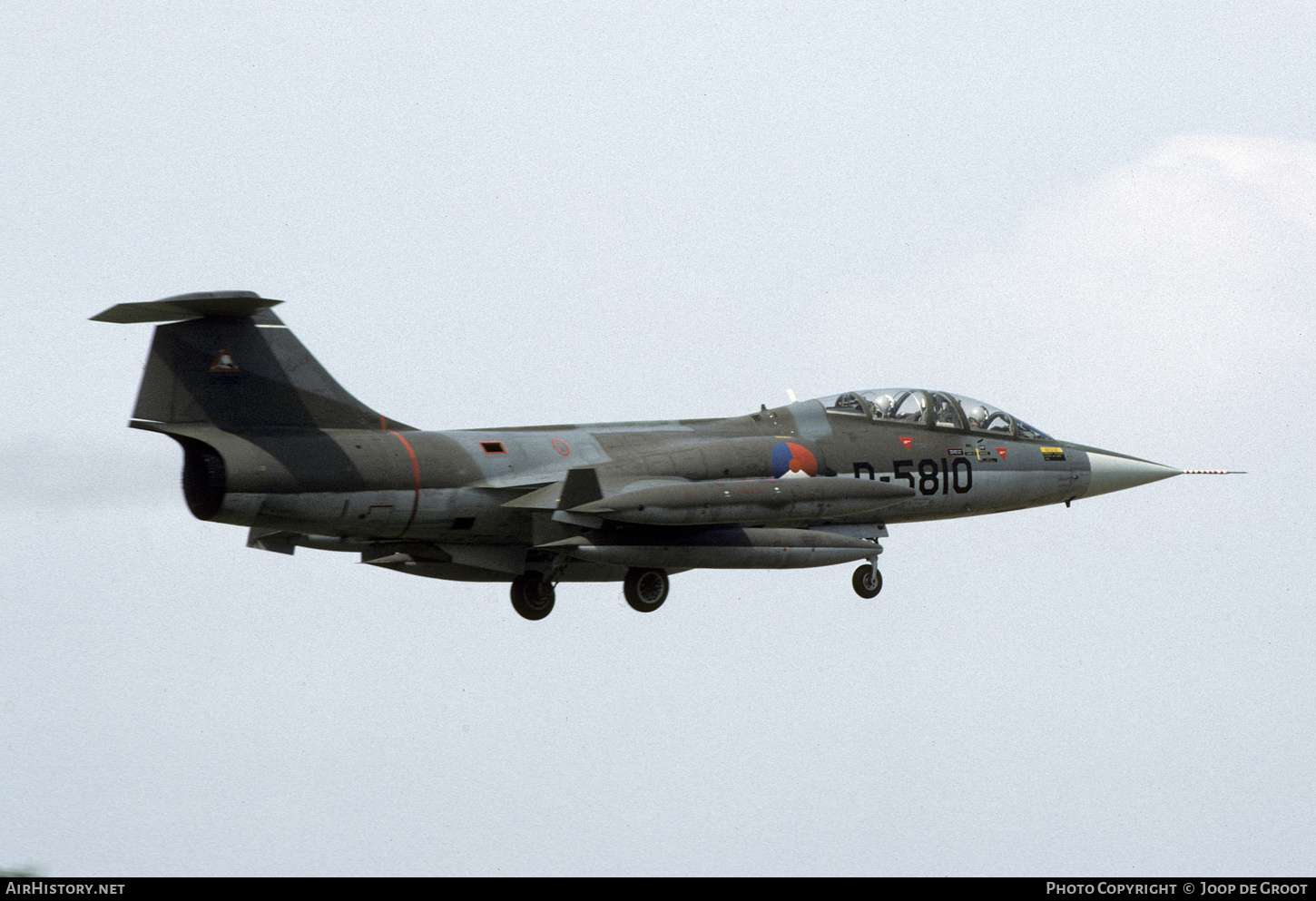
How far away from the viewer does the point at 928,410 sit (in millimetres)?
25141

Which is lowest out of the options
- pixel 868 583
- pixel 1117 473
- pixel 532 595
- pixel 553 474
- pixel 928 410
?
pixel 532 595

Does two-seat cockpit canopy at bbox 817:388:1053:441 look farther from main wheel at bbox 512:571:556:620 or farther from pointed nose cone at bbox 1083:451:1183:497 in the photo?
main wheel at bbox 512:571:556:620

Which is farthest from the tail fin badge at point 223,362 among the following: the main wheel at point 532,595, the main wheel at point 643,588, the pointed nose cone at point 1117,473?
the pointed nose cone at point 1117,473

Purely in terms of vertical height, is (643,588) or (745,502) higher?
(745,502)

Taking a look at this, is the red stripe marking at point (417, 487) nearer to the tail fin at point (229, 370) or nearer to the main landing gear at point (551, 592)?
the tail fin at point (229, 370)

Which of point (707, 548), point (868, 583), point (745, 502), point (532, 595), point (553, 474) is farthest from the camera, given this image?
point (868, 583)

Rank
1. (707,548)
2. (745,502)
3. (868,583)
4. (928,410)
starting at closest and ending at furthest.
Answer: (745,502) < (707,548) < (868,583) < (928,410)

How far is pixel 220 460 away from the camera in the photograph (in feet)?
64.1

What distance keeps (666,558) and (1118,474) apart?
8377 millimetres

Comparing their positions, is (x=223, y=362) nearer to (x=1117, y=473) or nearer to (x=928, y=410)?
(x=928, y=410)

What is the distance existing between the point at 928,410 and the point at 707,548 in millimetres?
4955

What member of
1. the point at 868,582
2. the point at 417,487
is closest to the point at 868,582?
the point at 868,582
